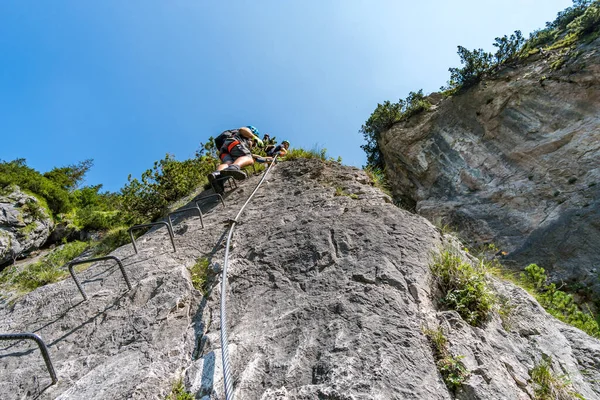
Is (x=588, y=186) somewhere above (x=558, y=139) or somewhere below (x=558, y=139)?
below

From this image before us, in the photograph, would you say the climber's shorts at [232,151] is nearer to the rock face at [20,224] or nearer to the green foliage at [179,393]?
the green foliage at [179,393]

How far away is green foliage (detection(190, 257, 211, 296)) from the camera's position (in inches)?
147

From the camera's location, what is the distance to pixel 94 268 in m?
4.61

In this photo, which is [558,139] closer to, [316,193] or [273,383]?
[316,193]

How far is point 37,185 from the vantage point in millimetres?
15703

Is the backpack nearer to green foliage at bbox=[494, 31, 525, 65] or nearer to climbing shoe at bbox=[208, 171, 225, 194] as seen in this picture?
climbing shoe at bbox=[208, 171, 225, 194]

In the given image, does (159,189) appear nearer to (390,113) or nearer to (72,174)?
(390,113)

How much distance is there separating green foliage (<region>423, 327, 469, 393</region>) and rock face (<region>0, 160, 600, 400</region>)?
53mm

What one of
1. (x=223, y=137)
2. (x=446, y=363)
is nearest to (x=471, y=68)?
(x=223, y=137)

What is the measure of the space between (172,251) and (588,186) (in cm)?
1214

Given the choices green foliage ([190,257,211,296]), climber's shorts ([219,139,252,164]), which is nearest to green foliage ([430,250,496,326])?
green foliage ([190,257,211,296])

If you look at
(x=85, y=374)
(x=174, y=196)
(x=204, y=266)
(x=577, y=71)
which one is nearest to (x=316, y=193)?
(x=204, y=266)

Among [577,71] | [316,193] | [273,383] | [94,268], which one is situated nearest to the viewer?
[273,383]

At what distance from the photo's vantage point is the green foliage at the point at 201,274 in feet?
12.3
